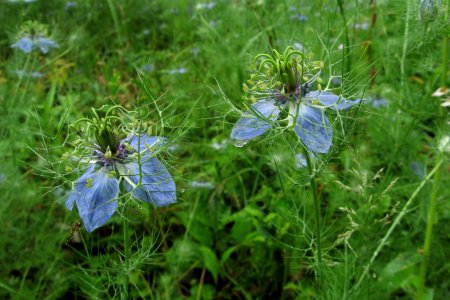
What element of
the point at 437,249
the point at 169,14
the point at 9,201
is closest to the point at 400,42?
the point at 437,249

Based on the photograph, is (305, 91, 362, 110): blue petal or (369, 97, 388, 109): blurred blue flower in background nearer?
(305, 91, 362, 110): blue petal

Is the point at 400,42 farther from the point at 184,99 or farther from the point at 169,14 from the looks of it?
the point at 169,14

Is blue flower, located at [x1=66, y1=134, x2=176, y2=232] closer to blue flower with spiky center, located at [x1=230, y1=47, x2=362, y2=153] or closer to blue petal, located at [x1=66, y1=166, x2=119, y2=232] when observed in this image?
blue petal, located at [x1=66, y1=166, x2=119, y2=232]

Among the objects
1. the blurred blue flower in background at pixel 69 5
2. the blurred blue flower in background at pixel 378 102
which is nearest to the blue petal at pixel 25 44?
the blurred blue flower in background at pixel 69 5

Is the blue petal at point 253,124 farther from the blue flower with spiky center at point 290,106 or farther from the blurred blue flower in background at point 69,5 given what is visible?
the blurred blue flower in background at point 69,5

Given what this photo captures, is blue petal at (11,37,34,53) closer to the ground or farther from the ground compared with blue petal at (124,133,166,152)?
closer to the ground

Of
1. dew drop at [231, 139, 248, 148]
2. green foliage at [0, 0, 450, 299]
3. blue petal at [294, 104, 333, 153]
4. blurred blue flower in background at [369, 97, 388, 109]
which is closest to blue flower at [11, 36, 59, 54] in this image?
green foliage at [0, 0, 450, 299]

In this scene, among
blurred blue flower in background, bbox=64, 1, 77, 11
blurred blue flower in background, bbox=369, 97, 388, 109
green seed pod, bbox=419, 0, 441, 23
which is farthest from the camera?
blurred blue flower in background, bbox=64, 1, 77, 11
